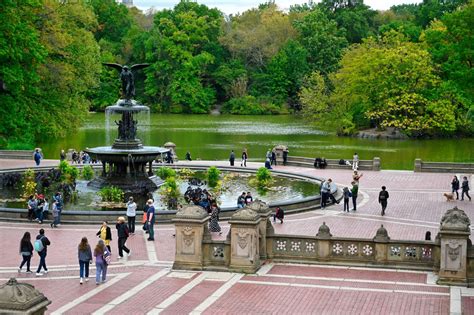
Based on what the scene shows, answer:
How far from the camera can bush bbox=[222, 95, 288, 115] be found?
110 m

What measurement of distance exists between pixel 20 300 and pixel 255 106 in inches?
3935

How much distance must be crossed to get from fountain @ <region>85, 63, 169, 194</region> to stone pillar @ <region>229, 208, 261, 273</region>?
45.2 feet

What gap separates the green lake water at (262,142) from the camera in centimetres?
6097

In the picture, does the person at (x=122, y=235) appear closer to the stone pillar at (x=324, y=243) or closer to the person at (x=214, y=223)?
the person at (x=214, y=223)

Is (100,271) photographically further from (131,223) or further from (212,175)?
(212,175)

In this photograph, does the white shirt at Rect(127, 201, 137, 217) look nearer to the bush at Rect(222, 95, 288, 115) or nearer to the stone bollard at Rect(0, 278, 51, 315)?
the stone bollard at Rect(0, 278, 51, 315)

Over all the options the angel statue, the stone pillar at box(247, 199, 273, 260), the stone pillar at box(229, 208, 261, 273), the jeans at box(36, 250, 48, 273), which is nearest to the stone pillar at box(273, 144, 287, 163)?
the angel statue

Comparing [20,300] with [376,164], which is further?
[376,164]

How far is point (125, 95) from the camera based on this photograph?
119ft

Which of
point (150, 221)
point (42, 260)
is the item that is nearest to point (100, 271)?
point (42, 260)

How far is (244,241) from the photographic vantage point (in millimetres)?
20078

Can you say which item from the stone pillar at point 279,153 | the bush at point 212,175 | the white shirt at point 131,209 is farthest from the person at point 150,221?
the stone pillar at point 279,153

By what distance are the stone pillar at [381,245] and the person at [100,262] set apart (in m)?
7.06

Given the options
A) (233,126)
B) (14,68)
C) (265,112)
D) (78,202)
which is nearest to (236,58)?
(265,112)
